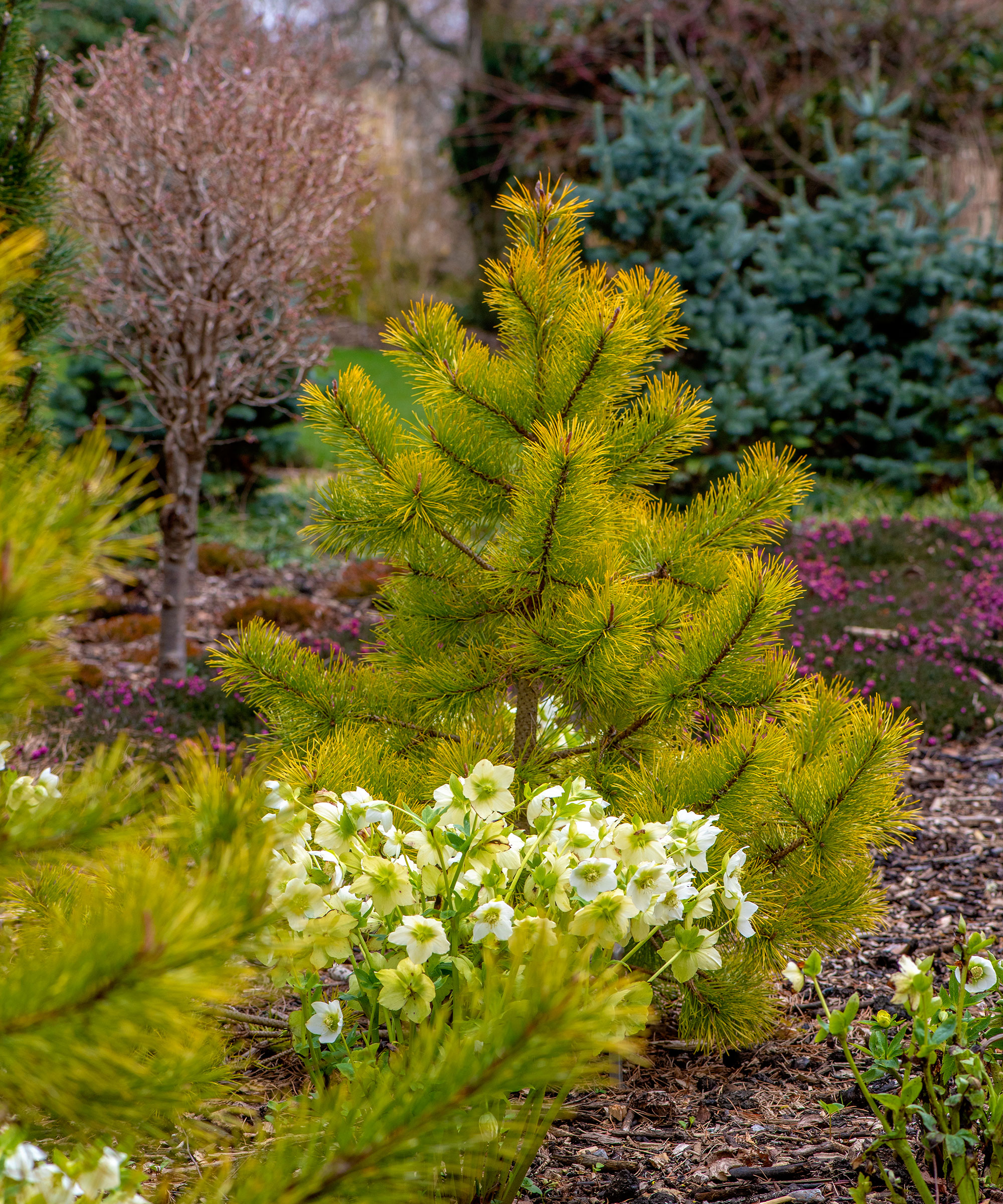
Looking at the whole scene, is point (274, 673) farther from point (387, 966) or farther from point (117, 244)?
point (117, 244)

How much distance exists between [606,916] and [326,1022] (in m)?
0.53

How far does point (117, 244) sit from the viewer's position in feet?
17.7

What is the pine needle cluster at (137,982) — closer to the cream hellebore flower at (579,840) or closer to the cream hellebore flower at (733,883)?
the cream hellebore flower at (579,840)

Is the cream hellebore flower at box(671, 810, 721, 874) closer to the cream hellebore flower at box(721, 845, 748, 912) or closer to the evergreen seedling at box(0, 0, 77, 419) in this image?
the cream hellebore flower at box(721, 845, 748, 912)

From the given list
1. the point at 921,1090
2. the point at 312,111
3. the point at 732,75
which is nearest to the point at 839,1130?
the point at 921,1090

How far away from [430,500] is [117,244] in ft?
13.6

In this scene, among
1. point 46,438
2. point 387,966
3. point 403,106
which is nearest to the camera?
point 387,966

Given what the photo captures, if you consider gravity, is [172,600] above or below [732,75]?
below

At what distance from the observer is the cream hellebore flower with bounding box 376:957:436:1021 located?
160cm

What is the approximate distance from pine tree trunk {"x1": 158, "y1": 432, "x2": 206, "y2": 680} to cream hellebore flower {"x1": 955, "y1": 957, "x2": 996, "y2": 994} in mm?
4128

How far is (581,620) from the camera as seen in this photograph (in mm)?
1984

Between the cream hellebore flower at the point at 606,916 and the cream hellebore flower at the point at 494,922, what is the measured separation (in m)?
0.10

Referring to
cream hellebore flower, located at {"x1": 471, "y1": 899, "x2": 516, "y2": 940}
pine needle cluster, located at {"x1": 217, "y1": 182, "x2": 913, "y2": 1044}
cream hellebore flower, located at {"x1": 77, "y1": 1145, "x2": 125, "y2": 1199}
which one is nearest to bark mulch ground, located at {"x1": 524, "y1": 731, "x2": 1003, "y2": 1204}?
pine needle cluster, located at {"x1": 217, "y1": 182, "x2": 913, "y2": 1044}

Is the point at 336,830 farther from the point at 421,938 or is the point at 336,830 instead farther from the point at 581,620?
the point at 581,620
